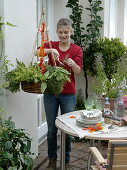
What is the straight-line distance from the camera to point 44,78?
265cm

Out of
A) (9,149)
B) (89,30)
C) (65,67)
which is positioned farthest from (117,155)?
(89,30)

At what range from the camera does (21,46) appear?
3.26 metres

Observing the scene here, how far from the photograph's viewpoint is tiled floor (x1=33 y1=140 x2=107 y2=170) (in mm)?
3781

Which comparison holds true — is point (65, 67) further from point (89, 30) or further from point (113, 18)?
point (113, 18)

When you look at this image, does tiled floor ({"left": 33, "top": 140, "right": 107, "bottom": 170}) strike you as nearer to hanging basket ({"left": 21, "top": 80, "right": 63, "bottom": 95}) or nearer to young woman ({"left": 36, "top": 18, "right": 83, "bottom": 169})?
young woman ({"left": 36, "top": 18, "right": 83, "bottom": 169})

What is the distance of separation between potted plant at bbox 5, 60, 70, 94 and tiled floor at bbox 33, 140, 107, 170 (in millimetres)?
1328

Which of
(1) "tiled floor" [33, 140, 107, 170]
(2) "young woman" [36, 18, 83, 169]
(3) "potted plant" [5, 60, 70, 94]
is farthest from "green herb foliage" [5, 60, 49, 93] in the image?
(1) "tiled floor" [33, 140, 107, 170]

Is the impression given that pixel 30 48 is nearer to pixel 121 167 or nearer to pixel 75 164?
pixel 75 164

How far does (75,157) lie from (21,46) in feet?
5.64

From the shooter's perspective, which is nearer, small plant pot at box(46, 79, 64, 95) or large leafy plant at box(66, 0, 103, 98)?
small plant pot at box(46, 79, 64, 95)

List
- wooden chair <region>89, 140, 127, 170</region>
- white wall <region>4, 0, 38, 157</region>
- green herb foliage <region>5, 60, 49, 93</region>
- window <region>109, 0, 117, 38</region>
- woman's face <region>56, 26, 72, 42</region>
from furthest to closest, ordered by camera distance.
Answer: window <region>109, 0, 117, 38</region>, woman's face <region>56, 26, 72, 42</region>, white wall <region>4, 0, 38, 157</region>, green herb foliage <region>5, 60, 49, 93</region>, wooden chair <region>89, 140, 127, 170</region>

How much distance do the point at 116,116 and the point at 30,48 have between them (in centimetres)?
124

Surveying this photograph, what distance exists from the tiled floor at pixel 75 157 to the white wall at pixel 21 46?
210 millimetres

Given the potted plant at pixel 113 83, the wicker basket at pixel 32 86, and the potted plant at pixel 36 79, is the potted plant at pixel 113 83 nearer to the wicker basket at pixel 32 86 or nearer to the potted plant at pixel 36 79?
the potted plant at pixel 36 79
